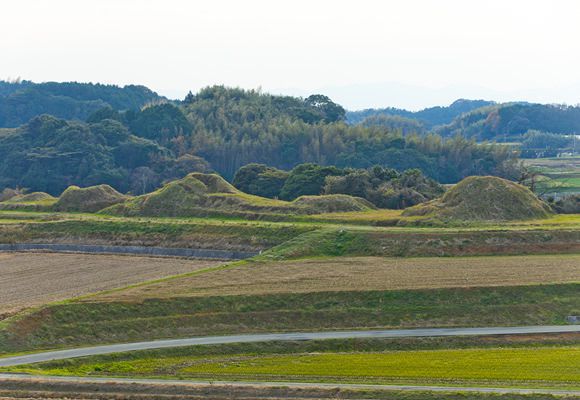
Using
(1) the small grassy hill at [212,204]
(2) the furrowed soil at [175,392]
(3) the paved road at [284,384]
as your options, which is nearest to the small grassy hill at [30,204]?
(1) the small grassy hill at [212,204]

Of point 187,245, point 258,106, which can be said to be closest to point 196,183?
point 187,245

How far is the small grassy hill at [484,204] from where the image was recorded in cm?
6281

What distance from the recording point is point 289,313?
39.8m

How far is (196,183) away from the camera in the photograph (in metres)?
78.1

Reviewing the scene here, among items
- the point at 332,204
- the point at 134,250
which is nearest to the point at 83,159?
the point at 332,204

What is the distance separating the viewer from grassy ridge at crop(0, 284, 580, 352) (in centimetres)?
3753

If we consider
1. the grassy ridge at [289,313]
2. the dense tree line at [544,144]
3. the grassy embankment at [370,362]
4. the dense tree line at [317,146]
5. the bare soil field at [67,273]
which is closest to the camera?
the grassy embankment at [370,362]

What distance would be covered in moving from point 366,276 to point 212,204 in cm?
3026

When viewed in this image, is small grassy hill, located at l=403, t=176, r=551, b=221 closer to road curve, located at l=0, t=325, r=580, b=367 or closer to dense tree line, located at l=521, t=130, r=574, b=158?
road curve, located at l=0, t=325, r=580, b=367

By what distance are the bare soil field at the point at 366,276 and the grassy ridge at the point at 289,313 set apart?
3.60 feet

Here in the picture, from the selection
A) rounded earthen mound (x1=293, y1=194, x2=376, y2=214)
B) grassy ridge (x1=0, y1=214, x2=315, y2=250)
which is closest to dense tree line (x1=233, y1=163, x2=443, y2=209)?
rounded earthen mound (x1=293, y1=194, x2=376, y2=214)

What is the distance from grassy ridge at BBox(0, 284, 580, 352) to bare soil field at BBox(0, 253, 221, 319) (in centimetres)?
389

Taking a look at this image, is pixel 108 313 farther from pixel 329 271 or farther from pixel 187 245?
pixel 187 245

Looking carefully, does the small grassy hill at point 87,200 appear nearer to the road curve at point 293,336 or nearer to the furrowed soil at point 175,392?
the road curve at point 293,336
